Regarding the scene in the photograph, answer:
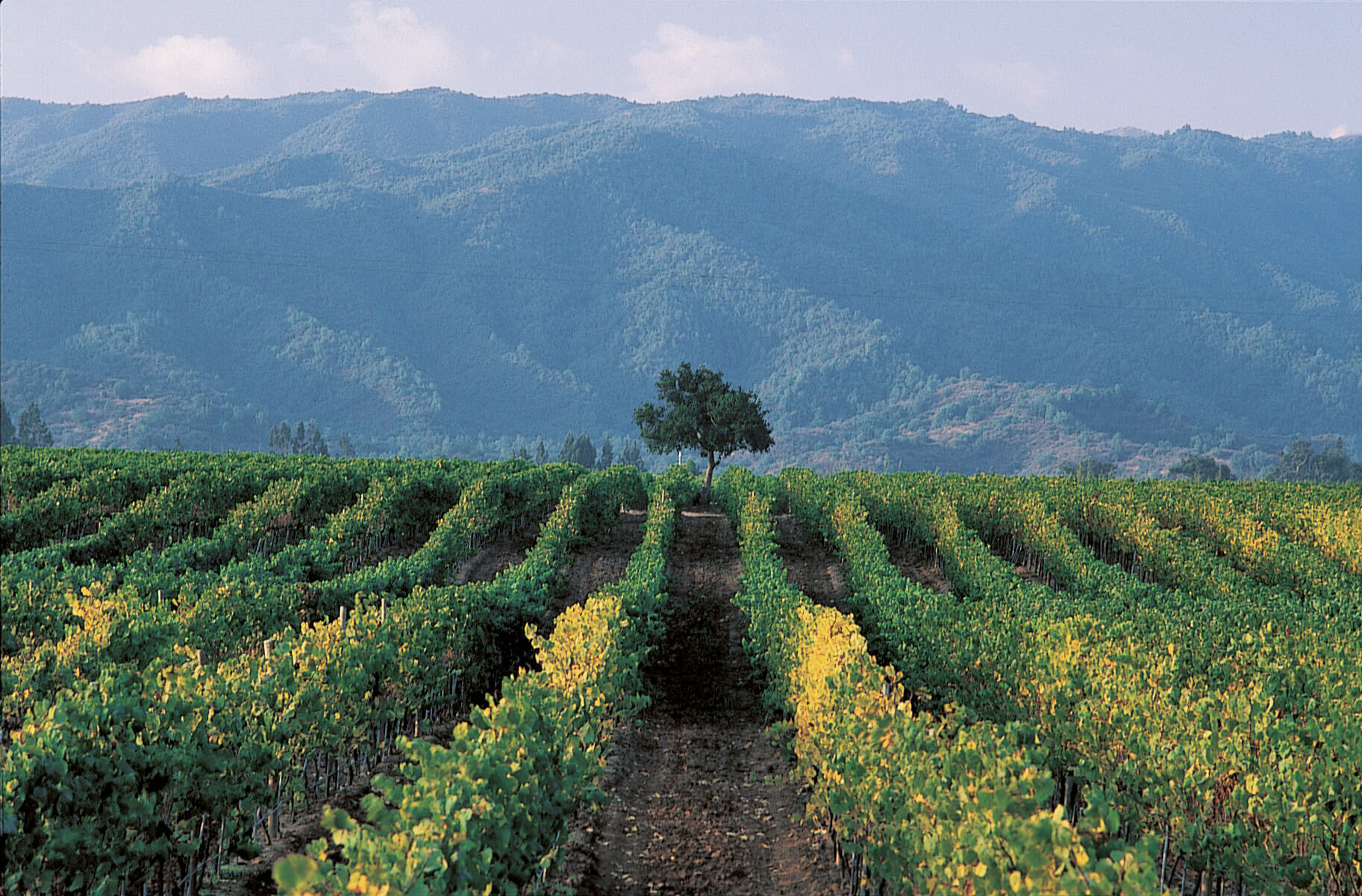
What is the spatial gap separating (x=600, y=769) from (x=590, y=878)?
0.99 meters

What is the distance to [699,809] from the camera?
507 inches

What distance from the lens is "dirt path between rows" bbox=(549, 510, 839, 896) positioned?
34.7 feet

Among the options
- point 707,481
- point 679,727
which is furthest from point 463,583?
point 707,481

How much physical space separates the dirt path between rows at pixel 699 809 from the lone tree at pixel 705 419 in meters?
25.8

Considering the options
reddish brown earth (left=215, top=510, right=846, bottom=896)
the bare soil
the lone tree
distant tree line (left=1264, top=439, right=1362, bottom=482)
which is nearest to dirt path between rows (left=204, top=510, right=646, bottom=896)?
reddish brown earth (left=215, top=510, right=846, bottom=896)

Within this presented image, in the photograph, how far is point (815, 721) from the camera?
1182 cm

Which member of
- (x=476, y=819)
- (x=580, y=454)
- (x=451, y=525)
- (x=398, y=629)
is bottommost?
(x=580, y=454)

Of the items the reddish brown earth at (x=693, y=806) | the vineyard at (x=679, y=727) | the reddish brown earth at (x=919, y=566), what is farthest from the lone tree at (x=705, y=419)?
the reddish brown earth at (x=693, y=806)

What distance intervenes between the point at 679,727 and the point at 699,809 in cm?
434

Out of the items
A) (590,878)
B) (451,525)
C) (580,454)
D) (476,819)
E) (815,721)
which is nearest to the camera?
(476,819)

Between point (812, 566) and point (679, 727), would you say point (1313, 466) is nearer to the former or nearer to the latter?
point (812, 566)

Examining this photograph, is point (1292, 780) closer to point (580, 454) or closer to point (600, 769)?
point (600, 769)

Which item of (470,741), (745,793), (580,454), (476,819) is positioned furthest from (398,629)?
(580,454)

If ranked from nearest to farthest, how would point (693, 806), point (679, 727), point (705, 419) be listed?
point (693, 806) → point (679, 727) → point (705, 419)
